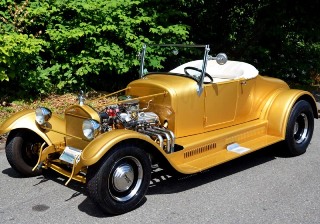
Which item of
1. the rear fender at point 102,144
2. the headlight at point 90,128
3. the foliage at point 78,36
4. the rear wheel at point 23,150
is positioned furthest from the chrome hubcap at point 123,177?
the foliage at point 78,36

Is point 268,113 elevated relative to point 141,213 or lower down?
elevated

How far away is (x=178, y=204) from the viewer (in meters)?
4.29

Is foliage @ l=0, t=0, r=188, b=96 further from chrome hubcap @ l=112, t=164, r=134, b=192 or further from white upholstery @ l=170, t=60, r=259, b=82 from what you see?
chrome hubcap @ l=112, t=164, r=134, b=192

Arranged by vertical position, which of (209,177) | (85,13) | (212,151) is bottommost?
(209,177)

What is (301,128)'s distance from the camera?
6.17 metres

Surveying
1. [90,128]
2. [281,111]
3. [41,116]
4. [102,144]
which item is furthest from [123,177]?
[281,111]

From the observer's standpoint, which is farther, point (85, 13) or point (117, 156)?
point (85, 13)

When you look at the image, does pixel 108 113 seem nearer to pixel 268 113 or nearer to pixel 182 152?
pixel 182 152

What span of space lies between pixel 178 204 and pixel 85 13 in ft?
17.0

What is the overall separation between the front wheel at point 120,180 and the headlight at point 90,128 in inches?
13.9

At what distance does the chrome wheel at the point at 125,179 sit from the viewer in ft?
13.3

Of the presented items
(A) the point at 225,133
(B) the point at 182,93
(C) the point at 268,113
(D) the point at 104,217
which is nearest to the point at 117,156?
(D) the point at 104,217

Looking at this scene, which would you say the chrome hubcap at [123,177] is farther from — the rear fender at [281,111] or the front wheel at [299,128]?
the front wheel at [299,128]

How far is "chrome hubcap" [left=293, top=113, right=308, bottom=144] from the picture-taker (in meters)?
6.10
